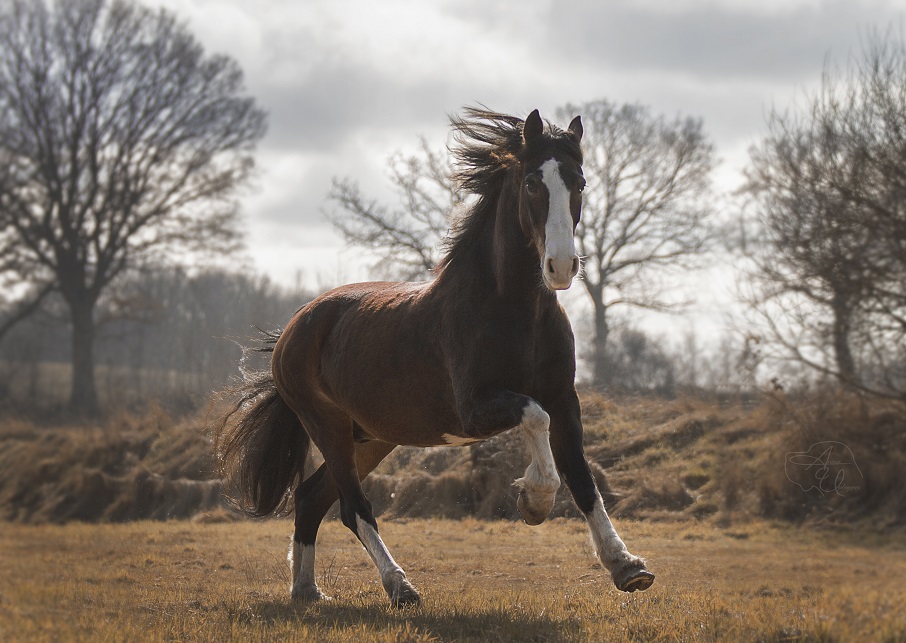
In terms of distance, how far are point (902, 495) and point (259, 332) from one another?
8916mm

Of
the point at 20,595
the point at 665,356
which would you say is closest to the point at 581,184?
the point at 20,595

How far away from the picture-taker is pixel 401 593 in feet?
18.6

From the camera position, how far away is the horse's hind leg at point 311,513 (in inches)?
267

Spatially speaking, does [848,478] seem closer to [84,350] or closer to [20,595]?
[20,595]

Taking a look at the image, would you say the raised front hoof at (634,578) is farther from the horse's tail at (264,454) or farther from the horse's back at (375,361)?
the horse's tail at (264,454)

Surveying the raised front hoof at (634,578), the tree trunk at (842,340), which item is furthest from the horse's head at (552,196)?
the tree trunk at (842,340)

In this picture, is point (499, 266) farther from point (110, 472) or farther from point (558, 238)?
point (110, 472)

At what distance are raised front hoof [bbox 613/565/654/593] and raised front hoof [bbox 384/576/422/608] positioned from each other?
1395 millimetres

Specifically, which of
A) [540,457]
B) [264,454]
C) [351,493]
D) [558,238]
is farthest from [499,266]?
[264,454]

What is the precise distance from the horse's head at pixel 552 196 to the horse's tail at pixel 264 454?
349 centimetres

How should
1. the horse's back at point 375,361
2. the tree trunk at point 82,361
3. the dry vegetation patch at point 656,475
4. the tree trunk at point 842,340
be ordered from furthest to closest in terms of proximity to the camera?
the tree trunk at point 82,361, the tree trunk at point 842,340, the dry vegetation patch at point 656,475, the horse's back at point 375,361

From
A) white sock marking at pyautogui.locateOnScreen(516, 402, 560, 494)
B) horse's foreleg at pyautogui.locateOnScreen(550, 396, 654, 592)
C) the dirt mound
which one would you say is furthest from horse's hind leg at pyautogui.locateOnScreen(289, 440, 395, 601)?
the dirt mound

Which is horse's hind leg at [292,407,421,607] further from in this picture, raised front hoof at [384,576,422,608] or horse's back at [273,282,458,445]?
horse's back at [273,282,458,445]

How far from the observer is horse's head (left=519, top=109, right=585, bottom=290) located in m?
4.95
